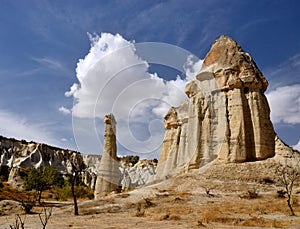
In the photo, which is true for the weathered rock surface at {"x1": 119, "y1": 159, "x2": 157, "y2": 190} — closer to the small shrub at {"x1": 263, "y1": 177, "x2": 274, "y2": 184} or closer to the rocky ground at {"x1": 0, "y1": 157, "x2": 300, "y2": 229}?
the rocky ground at {"x1": 0, "y1": 157, "x2": 300, "y2": 229}

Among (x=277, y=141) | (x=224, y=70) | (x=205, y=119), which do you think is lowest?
(x=277, y=141)

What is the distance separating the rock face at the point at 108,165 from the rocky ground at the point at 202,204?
9.56 metres

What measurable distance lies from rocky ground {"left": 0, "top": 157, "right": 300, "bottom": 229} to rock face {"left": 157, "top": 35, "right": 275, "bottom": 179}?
6.78 feet

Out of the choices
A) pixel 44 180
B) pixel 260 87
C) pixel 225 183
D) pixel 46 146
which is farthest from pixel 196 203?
pixel 46 146

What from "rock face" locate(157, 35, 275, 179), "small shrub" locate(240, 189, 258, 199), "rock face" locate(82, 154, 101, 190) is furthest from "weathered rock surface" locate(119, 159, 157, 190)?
"small shrub" locate(240, 189, 258, 199)

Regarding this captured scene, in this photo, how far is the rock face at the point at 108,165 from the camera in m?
36.4

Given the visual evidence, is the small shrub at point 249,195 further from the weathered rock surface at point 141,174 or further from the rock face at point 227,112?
the weathered rock surface at point 141,174

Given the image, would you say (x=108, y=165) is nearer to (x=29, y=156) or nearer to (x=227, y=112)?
(x=227, y=112)

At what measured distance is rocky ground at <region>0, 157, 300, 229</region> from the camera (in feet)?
50.0

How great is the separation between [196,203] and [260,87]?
15.9 m

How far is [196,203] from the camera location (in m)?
21.8

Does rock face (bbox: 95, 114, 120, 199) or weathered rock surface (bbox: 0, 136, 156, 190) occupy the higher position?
weathered rock surface (bbox: 0, 136, 156, 190)

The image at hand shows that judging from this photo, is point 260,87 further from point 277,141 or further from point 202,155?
point 202,155

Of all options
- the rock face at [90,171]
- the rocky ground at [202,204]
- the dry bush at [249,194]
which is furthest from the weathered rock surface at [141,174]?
the dry bush at [249,194]
